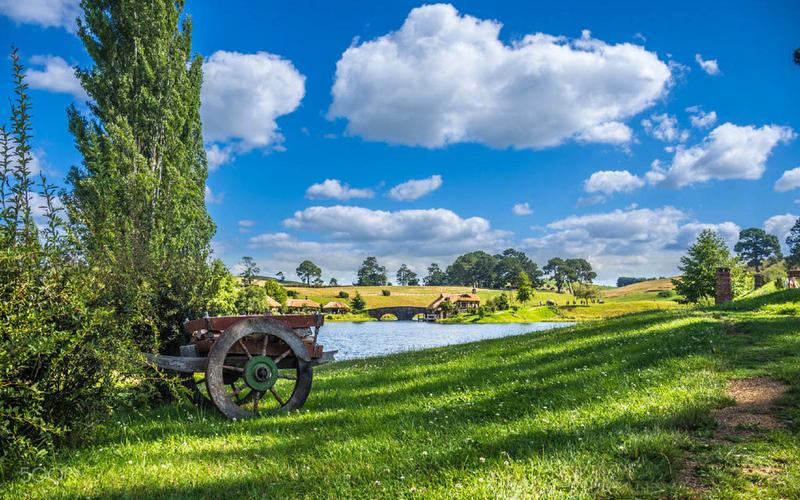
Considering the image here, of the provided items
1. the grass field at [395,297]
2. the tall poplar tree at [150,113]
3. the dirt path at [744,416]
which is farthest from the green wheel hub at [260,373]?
the grass field at [395,297]

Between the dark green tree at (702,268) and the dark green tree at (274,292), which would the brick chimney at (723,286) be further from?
the dark green tree at (274,292)

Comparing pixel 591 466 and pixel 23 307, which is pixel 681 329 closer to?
pixel 591 466

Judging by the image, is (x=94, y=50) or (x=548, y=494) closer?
(x=548, y=494)

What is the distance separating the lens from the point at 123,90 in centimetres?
2100

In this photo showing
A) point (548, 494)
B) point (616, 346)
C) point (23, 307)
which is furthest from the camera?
point (616, 346)

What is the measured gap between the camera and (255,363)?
23.7ft

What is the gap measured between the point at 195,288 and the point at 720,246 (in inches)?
2080

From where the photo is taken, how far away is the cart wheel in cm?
686

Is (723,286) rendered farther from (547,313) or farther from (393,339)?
(547,313)

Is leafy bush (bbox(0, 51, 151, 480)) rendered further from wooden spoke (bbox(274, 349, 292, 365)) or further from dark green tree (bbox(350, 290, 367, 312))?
dark green tree (bbox(350, 290, 367, 312))

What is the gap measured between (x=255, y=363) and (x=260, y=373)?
18cm

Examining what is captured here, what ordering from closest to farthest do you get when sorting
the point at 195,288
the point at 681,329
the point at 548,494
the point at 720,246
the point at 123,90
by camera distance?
the point at 548,494 < the point at 195,288 < the point at 681,329 < the point at 123,90 < the point at 720,246

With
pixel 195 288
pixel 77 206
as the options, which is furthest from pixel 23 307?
pixel 195 288

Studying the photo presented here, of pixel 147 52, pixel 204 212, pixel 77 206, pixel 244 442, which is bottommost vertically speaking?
pixel 244 442
